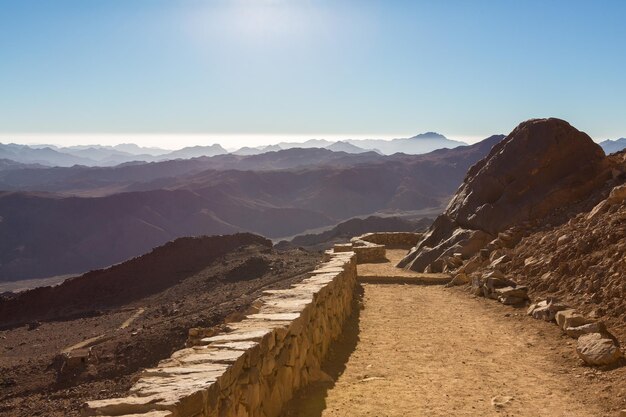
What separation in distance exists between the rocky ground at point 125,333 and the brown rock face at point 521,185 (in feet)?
15.9

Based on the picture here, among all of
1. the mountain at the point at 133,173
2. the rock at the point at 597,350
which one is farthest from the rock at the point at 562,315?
the mountain at the point at 133,173

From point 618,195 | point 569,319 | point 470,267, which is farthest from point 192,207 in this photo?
point 569,319

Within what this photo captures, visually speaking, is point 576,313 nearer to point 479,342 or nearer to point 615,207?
point 479,342

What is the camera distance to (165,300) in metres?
22.0

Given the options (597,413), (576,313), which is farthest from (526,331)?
(597,413)

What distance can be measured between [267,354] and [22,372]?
1040cm

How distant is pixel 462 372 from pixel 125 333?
10555mm

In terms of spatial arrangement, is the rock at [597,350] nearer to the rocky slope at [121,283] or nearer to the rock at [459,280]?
the rock at [459,280]

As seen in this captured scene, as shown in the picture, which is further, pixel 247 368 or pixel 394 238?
pixel 394 238

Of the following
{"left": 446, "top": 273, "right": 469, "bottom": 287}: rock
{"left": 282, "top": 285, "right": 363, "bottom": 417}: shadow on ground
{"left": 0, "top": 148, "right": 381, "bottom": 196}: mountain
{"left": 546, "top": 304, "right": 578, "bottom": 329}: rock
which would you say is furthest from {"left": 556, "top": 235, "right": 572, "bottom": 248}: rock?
{"left": 0, "top": 148, "right": 381, "bottom": 196}: mountain

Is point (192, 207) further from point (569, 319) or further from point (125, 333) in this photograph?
point (569, 319)

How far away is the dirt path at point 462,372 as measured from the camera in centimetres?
601

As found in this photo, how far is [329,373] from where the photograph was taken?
739cm

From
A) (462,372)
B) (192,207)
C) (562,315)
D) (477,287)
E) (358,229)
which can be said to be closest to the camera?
(462,372)
